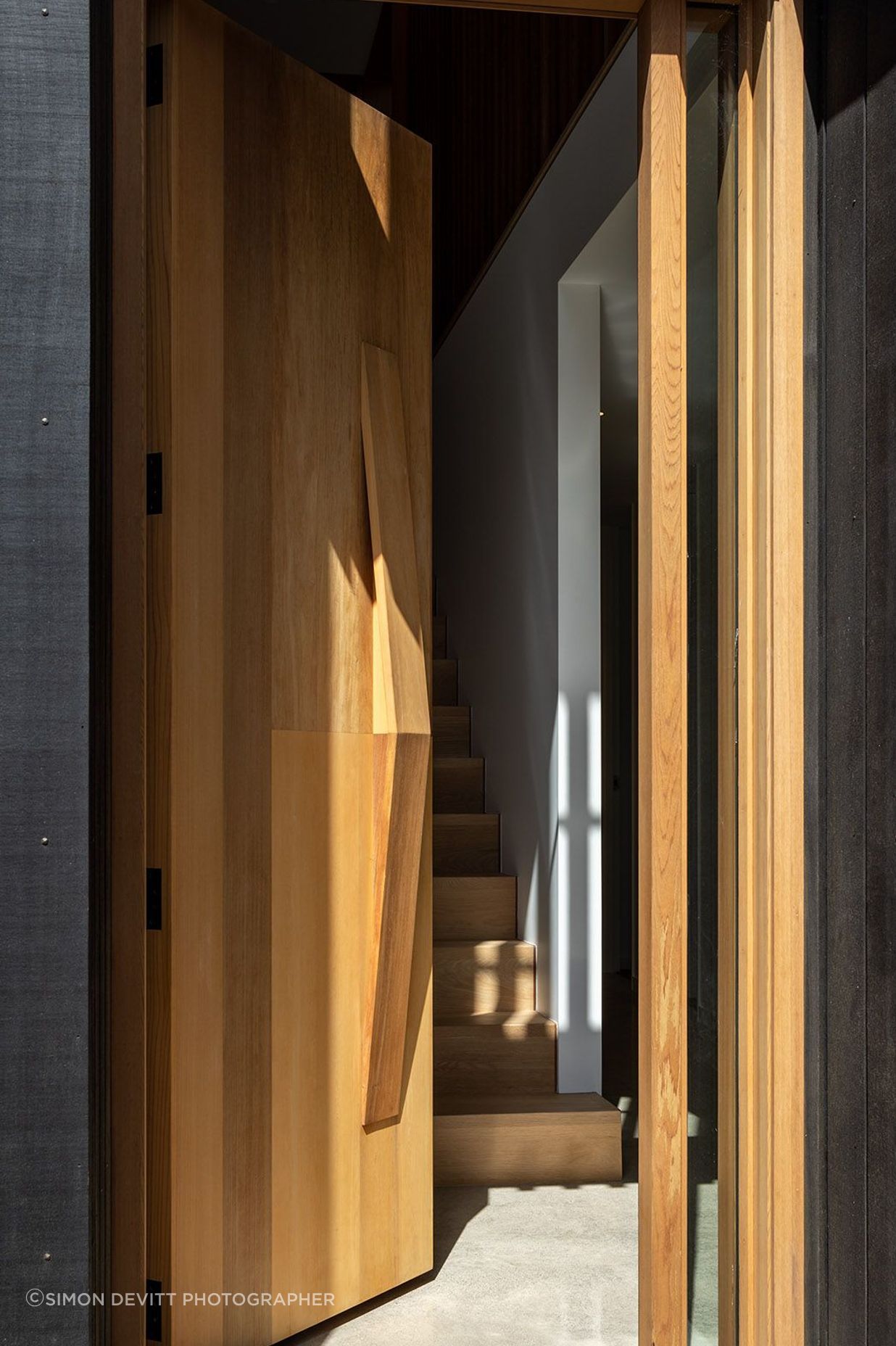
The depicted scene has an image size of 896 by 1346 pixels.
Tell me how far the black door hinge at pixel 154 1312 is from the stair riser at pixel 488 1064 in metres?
1.91

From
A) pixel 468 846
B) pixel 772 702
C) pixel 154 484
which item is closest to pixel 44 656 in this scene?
pixel 154 484

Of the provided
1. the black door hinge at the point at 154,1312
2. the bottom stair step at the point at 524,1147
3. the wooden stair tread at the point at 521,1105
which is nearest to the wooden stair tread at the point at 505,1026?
the wooden stair tread at the point at 521,1105

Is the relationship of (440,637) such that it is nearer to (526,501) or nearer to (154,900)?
(526,501)

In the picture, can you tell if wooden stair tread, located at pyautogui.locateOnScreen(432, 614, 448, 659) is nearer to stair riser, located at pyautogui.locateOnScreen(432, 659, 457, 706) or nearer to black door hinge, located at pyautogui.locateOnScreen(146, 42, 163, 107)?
stair riser, located at pyautogui.locateOnScreen(432, 659, 457, 706)

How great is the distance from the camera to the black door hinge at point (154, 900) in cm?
248

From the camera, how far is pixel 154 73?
8.26ft

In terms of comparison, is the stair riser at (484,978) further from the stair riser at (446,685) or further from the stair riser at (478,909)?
the stair riser at (446,685)

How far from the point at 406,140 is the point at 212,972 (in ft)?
6.61

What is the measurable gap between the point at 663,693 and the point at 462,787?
3.43m

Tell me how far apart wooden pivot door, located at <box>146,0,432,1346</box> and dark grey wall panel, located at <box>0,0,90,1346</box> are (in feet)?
2.08

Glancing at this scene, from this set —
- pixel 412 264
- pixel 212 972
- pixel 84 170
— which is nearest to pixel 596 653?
pixel 412 264

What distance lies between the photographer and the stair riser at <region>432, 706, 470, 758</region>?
579 cm

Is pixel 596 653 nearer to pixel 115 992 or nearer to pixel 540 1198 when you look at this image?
pixel 540 1198

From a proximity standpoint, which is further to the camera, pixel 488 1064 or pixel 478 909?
pixel 478 909
